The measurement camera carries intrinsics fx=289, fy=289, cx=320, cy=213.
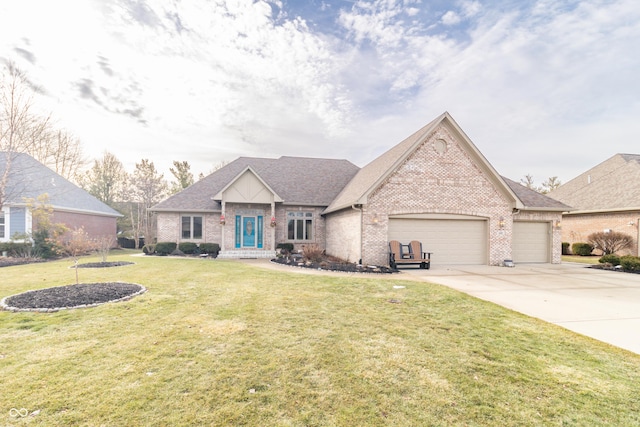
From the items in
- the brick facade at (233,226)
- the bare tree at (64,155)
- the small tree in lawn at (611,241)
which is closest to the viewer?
the small tree in lawn at (611,241)

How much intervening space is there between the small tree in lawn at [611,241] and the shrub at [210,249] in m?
24.2

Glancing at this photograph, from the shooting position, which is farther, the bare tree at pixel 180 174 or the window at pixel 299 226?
the bare tree at pixel 180 174

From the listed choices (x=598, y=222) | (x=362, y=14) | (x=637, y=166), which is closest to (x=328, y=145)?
(x=362, y=14)

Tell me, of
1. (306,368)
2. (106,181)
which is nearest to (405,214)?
(306,368)

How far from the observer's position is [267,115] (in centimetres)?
1797

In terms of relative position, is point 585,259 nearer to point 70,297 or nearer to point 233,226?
point 233,226

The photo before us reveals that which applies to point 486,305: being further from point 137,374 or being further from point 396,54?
point 396,54

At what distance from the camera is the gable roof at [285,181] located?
61.0ft

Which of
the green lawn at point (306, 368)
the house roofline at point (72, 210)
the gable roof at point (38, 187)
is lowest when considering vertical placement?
the green lawn at point (306, 368)

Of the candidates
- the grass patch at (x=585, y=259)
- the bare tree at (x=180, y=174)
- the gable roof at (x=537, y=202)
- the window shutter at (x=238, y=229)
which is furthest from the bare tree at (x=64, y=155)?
the grass patch at (x=585, y=259)

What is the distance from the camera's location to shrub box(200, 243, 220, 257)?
56.5 ft

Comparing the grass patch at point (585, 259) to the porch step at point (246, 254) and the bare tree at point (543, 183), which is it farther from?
the bare tree at point (543, 183)

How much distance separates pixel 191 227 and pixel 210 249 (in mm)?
2587

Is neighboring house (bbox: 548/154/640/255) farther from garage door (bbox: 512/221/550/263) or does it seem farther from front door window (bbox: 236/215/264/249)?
front door window (bbox: 236/215/264/249)
